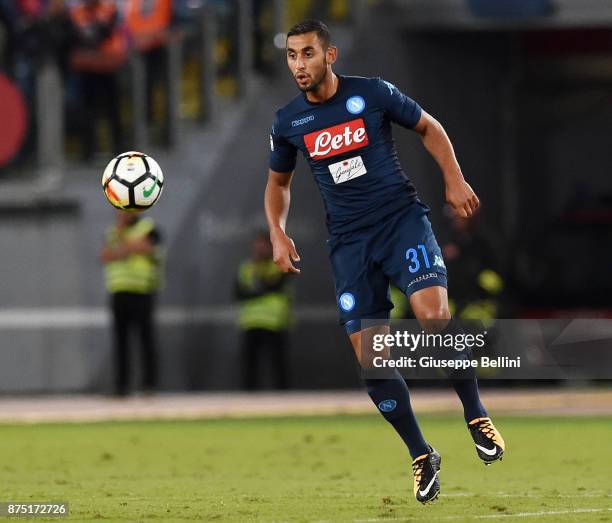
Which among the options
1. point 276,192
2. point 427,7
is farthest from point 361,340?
point 427,7

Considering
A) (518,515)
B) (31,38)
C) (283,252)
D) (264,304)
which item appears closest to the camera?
(518,515)

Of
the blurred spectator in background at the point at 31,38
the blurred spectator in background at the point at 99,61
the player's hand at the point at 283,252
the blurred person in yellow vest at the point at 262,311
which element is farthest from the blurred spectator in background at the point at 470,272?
the player's hand at the point at 283,252

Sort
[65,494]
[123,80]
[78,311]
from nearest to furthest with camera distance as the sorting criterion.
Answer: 1. [65,494]
2. [123,80]
3. [78,311]

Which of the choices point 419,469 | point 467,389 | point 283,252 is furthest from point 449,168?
point 419,469

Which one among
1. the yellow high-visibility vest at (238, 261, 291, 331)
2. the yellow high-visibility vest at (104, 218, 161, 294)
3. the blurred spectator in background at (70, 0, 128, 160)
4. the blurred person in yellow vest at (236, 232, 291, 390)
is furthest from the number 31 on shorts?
the yellow high-visibility vest at (238, 261, 291, 331)

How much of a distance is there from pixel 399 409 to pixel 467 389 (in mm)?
376

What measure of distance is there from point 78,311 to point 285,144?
1115 cm

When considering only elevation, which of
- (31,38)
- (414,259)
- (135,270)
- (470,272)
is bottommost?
(414,259)

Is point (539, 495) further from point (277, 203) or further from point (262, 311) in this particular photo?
point (262, 311)

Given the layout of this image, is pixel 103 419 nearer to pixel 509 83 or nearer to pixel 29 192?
pixel 29 192

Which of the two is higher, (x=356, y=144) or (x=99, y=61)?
(x=99, y=61)

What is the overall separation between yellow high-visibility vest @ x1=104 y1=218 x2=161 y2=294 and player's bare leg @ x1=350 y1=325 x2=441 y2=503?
375 inches

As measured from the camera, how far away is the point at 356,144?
885 centimetres

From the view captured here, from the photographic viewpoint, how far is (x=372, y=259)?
8891 mm
